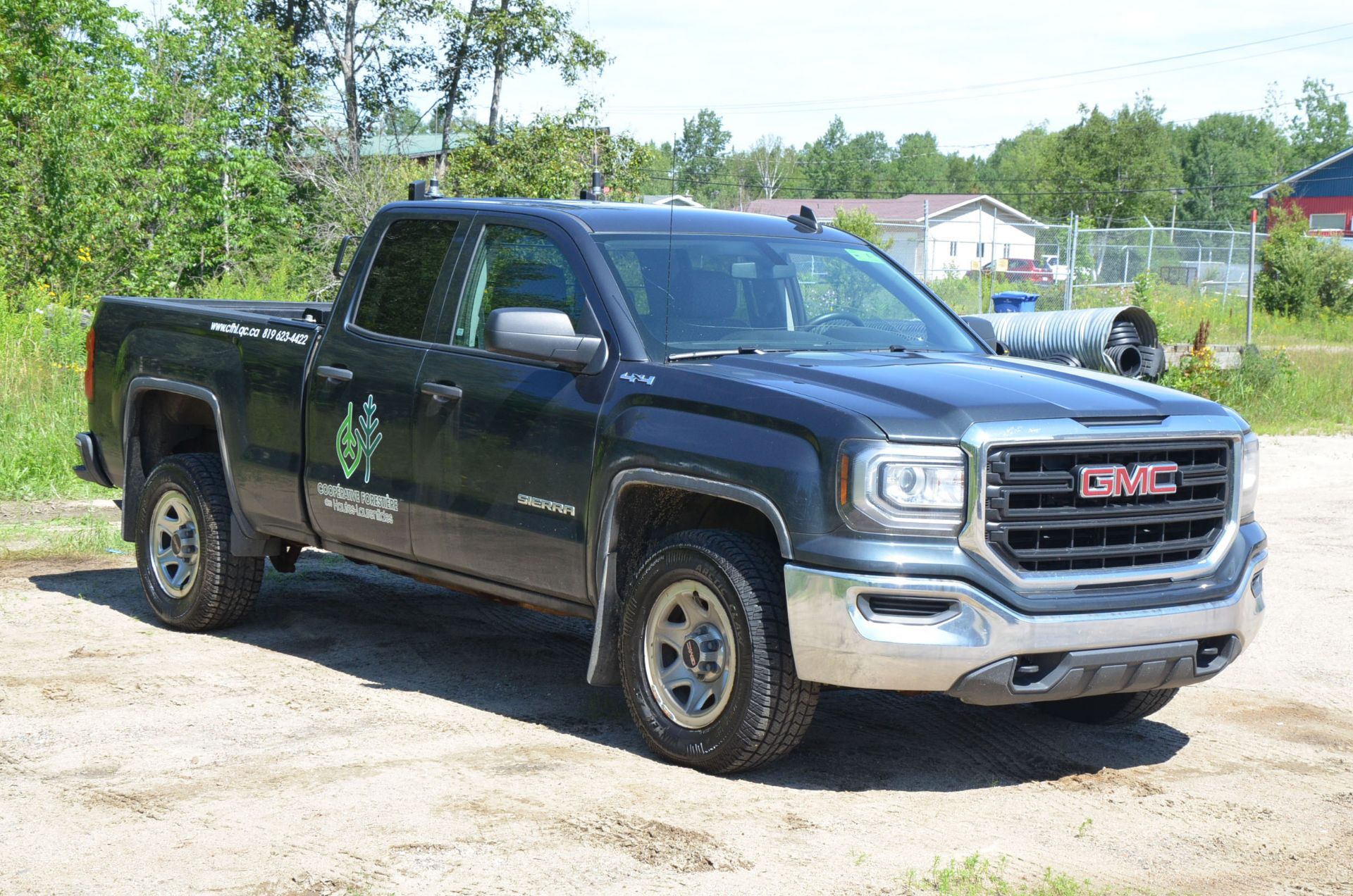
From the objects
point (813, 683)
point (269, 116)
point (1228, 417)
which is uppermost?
point (269, 116)

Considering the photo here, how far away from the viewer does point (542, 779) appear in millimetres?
5082

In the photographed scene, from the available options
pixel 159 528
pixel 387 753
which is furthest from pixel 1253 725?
pixel 159 528

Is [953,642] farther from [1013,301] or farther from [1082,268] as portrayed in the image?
[1082,268]

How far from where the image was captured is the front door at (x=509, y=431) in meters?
5.61

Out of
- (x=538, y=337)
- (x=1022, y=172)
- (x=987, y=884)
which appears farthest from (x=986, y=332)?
(x=1022, y=172)

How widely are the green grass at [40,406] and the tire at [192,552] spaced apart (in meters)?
4.10

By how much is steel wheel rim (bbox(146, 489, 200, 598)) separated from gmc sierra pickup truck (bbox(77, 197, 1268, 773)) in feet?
0.46

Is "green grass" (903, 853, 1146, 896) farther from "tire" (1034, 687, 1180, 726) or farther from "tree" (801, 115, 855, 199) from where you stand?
"tree" (801, 115, 855, 199)

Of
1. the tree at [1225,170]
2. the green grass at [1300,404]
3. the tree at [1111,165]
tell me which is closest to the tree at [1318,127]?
the tree at [1225,170]

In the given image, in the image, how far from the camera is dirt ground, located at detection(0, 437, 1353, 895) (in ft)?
14.0

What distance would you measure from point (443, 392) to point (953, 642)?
237 centimetres

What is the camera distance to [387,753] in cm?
539

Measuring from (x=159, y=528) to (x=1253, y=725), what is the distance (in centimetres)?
521

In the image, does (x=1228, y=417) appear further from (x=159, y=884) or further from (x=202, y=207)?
(x=202, y=207)
